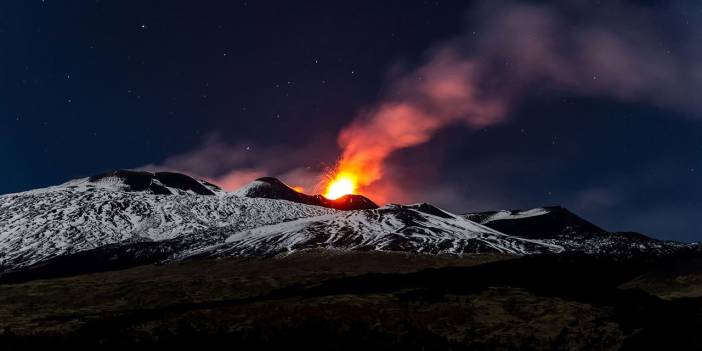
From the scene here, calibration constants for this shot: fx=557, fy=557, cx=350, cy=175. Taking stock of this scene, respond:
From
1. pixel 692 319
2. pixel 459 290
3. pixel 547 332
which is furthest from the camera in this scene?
pixel 459 290

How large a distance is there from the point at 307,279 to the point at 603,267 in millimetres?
74488

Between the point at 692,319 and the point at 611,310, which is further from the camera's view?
the point at 611,310

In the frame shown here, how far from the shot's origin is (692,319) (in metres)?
73.0

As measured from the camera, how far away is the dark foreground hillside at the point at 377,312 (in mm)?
66750

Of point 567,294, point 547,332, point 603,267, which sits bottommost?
point 547,332

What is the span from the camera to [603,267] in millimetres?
139875

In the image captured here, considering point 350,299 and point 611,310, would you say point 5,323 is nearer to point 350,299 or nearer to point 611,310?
point 350,299

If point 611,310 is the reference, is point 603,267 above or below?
above

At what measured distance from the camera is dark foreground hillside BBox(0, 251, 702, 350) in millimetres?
66750

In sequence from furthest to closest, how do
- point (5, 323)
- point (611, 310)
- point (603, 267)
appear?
point (603, 267), point (5, 323), point (611, 310)

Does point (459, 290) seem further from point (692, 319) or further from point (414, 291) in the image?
point (692, 319)

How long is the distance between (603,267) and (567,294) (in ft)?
178

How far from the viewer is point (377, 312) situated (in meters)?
79.2

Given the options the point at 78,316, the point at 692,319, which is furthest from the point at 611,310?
the point at 78,316
